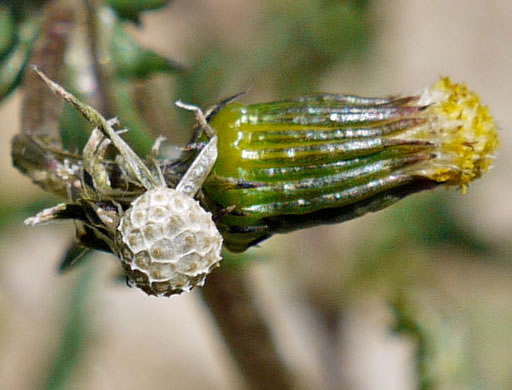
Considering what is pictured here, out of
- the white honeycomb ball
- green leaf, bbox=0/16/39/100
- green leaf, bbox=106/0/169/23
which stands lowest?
green leaf, bbox=0/16/39/100

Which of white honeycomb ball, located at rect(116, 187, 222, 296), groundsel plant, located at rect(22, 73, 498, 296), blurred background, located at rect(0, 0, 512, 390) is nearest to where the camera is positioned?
white honeycomb ball, located at rect(116, 187, 222, 296)

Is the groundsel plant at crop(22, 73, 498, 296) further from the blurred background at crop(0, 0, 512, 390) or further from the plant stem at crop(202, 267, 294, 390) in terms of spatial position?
the blurred background at crop(0, 0, 512, 390)

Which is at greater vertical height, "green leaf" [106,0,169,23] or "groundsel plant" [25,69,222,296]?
"green leaf" [106,0,169,23]

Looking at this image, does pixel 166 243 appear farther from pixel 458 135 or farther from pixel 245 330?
pixel 245 330

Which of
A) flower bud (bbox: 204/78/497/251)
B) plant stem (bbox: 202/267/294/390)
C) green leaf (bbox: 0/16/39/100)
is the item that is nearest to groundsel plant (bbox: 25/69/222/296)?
flower bud (bbox: 204/78/497/251)

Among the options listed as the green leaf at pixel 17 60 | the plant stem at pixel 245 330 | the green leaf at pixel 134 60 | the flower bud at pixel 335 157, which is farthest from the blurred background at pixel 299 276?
the flower bud at pixel 335 157

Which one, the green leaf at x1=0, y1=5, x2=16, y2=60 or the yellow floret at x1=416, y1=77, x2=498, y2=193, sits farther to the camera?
the green leaf at x1=0, y1=5, x2=16, y2=60

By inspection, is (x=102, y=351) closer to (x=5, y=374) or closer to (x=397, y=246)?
(x=5, y=374)
